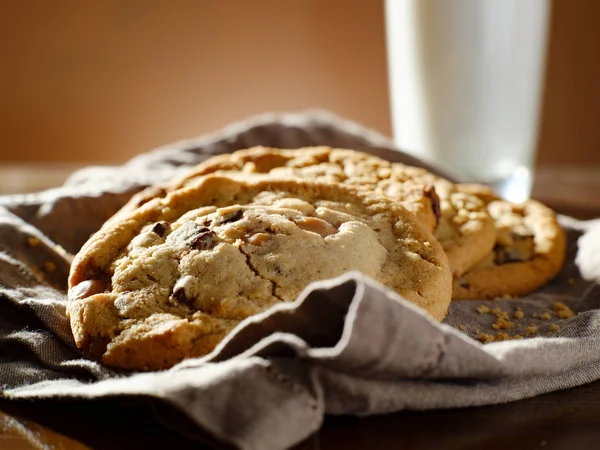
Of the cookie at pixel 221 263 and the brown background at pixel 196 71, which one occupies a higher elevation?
the cookie at pixel 221 263

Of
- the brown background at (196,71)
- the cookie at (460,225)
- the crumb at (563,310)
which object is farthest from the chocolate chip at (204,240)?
the brown background at (196,71)

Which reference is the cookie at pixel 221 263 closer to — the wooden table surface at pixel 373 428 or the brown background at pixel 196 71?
the wooden table surface at pixel 373 428

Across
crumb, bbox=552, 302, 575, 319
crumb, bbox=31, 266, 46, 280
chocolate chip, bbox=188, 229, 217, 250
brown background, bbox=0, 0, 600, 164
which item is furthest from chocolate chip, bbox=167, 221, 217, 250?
brown background, bbox=0, 0, 600, 164

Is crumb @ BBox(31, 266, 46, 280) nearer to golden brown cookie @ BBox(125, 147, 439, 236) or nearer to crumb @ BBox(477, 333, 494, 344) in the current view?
golden brown cookie @ BBox(125, 147, 439, 236)

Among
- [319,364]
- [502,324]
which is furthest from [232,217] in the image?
[502,324]

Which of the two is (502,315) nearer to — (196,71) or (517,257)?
(517,257)

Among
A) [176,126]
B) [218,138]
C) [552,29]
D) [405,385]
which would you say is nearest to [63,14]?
[176,126]
